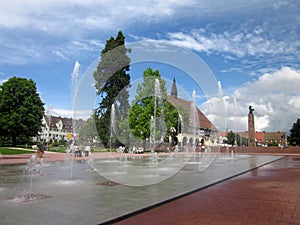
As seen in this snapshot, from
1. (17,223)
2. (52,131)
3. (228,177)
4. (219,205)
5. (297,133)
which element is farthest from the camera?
(52,131)

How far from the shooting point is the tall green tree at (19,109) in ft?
138

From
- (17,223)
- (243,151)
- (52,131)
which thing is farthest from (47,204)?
(52,131)

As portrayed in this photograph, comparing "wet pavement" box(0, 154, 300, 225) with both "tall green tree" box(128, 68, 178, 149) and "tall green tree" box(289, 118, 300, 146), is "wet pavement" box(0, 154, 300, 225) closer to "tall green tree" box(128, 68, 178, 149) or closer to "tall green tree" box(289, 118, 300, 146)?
"tall green tree" box(128, 68, 178, 149)

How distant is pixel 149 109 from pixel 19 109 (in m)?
21.3

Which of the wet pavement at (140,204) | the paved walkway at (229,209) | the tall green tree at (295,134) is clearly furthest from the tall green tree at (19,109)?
the tall green tree at (295,134)

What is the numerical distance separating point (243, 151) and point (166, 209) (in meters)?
50.6

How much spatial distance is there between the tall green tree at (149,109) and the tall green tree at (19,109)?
58.0 ft

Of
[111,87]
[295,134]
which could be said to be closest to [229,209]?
[111,87]

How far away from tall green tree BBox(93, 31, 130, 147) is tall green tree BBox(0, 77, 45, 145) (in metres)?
11.9

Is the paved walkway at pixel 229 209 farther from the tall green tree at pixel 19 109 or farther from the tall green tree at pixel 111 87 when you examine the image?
the tall green tree at pixel 19 109

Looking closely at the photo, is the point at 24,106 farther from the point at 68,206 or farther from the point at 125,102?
the point at 68,206

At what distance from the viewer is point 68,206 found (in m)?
6.06

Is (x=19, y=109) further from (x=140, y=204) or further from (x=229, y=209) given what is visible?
(x=229, y=209)

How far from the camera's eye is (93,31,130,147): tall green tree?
36750 millimetres
